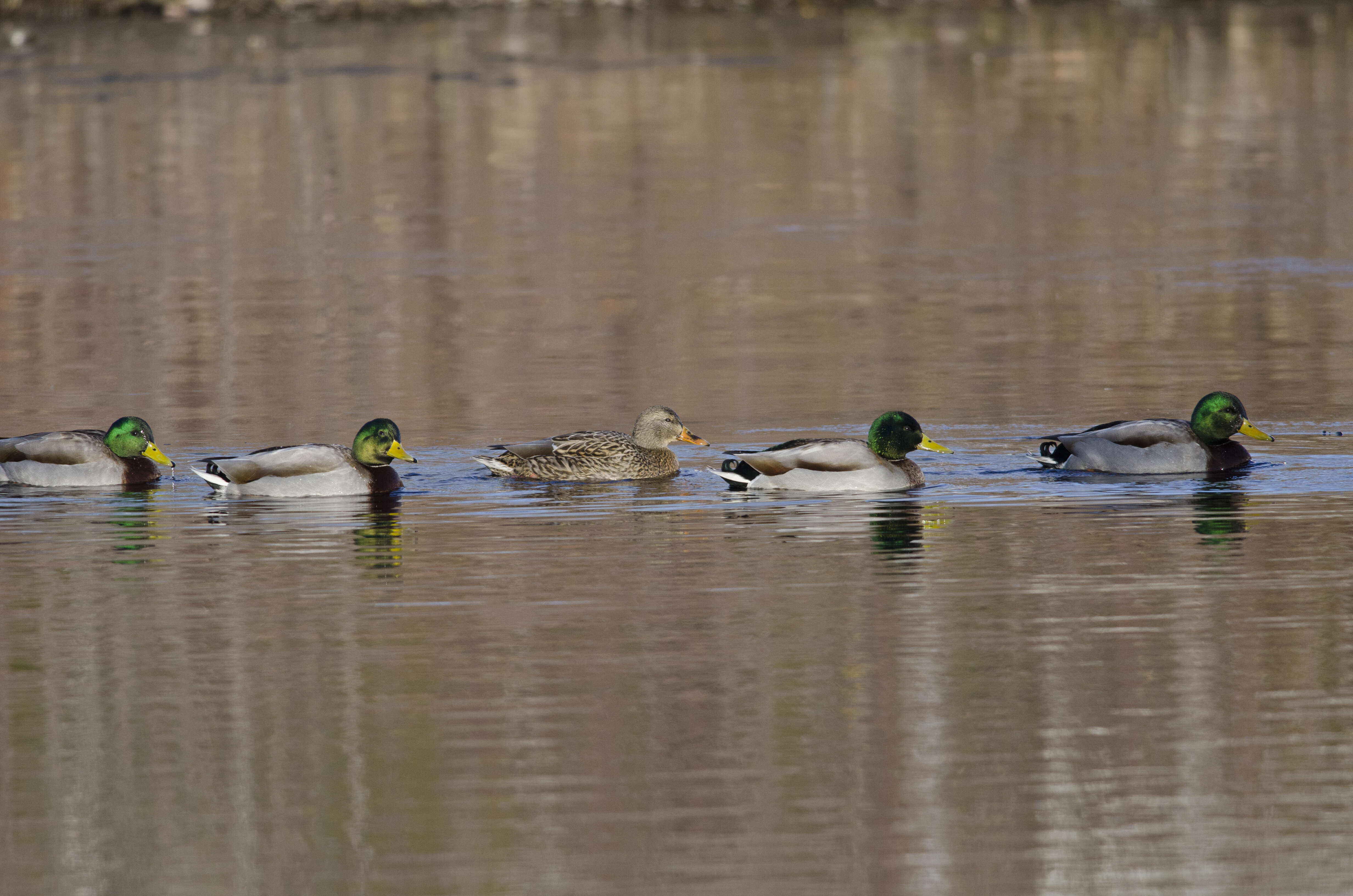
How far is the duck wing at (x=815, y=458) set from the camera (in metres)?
15.1

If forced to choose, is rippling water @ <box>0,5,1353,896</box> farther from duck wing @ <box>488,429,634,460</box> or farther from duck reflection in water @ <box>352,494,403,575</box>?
duck wing @ <box>488,429,634,460</box>

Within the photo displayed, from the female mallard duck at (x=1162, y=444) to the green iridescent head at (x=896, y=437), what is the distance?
0.87 meters

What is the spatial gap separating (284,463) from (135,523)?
110 cm

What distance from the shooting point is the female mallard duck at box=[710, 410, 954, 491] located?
1509cm

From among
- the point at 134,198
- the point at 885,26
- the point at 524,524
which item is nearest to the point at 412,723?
the point at 524,524

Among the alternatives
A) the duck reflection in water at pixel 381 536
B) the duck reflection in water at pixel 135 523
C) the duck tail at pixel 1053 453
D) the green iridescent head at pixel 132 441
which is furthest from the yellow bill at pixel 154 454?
the duck tail at pixel 1053 453

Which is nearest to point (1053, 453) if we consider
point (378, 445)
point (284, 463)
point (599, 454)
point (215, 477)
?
point (599, 454)

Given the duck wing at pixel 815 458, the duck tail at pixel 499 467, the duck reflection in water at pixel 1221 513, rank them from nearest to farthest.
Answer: the duck reflection in water at pixel 1221 513 < the duck wing at pixel 815 458 < the duck tail at pixel 499 467

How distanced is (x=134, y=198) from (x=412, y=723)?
27167 millimetres

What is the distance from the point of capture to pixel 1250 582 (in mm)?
12047

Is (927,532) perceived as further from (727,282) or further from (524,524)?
(727,282)

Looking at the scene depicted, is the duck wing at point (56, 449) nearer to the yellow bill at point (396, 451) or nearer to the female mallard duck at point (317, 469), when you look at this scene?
the female mallard duck at point (317, 469)

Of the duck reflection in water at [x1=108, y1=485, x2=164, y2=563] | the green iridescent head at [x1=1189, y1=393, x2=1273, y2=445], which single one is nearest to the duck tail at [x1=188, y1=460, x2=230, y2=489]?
the duck reflection in water at [x1=108, y1=485, x2=164, y2=563]

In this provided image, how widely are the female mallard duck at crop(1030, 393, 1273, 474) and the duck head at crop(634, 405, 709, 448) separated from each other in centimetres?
239
